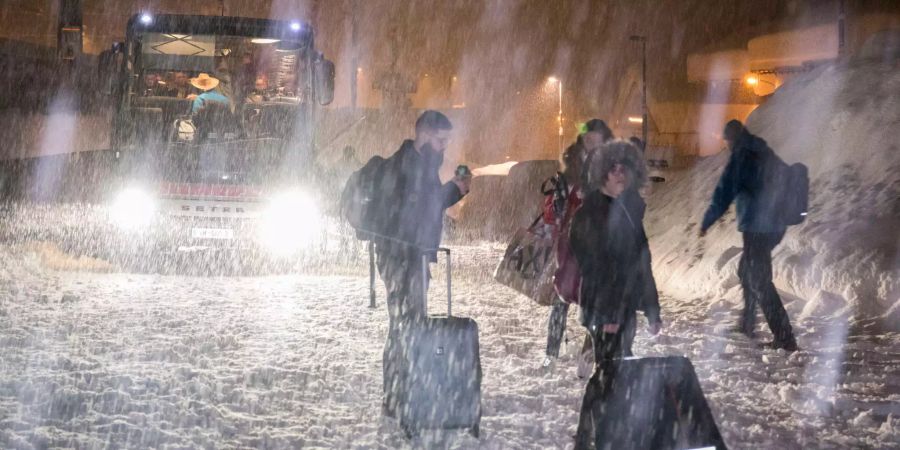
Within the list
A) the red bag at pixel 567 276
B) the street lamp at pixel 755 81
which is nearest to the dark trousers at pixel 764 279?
the red bag at pixel 567 276

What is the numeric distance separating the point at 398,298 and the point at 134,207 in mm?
8286

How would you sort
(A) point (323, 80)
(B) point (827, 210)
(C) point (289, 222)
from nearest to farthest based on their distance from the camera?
(B) point (827, 210), (A) point (323, 80), (C) point (289, 222)

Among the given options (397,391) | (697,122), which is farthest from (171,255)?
(697,122)

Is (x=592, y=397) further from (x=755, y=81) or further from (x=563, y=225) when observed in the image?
(x=755, y=81)

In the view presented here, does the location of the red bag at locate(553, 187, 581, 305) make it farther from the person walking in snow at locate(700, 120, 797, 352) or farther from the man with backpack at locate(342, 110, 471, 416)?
the person walking in snow at locate(700, 120, 797, 352)

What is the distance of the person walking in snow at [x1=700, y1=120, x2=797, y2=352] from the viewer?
295 inches

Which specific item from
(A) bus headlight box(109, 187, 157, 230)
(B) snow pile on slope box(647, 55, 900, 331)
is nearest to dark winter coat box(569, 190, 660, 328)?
(B) snow pile on slope box(647, 55, 900, 331)

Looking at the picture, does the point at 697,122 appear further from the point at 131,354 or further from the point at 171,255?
the point at 131,354

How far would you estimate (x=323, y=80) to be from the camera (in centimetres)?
1277

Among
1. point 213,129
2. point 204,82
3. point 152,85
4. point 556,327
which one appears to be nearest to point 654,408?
point 556,327

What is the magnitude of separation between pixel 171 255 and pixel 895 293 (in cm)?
905

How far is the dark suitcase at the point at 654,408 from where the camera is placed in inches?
146

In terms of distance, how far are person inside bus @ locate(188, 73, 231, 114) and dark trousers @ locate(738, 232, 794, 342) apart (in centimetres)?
734

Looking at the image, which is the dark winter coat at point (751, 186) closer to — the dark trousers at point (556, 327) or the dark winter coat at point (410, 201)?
the dark trousers at point (556, 327)
